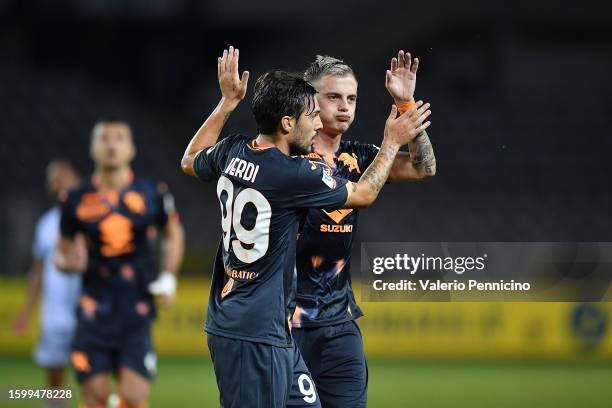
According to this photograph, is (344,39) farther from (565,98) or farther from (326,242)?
(326,242)

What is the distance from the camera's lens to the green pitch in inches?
320

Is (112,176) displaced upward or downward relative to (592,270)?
upward

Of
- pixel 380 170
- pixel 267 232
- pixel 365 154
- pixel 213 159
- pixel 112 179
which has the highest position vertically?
pixel 112 179

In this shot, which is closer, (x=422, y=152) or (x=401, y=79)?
(x=401, y=79)

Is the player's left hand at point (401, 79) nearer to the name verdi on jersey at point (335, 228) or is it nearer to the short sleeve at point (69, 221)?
the name verdi on jersey at point (335, 228)

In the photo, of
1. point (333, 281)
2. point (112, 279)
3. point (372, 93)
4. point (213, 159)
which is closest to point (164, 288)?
point (112, 279)

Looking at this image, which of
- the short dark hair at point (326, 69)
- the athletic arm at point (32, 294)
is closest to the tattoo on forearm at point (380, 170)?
the short dark hair at point (326, 69)

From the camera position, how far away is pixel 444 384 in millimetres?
9242

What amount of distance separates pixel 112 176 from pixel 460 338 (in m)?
5.24

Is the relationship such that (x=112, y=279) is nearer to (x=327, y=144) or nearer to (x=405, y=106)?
(x=327, y=144)

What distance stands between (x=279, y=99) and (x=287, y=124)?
0.11 m

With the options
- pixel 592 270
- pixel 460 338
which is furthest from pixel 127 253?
pixel 460 338

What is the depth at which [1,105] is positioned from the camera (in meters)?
14.4

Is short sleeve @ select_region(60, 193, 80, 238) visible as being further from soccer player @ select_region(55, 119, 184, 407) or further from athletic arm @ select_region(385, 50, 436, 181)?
athletic arm @ select_region(385, 50, 436, 181)
